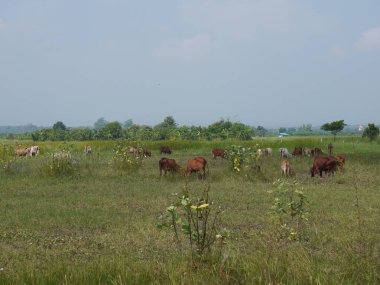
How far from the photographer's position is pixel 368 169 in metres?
19.9

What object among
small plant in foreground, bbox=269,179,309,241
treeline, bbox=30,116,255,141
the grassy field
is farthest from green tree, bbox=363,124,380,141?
small plant in foreground, bbox=269,179,309,241

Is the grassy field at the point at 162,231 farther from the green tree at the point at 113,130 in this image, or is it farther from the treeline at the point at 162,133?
the green tree at the point at 113,130

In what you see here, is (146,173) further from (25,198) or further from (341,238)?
(341,238)

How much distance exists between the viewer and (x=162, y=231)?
9.20m

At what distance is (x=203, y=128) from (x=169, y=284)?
57699 millimetres

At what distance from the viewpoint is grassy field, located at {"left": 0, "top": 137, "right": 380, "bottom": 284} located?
4371mm

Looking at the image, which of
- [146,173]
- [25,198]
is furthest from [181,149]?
[25,198]

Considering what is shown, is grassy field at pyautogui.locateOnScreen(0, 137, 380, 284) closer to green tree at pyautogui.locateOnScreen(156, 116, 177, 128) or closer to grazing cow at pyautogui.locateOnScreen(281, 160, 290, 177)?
grazing cow at pyautogui.locateOnScreen(281, 160, 290, 177)

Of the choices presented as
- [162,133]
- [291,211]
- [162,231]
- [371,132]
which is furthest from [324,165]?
[162,133]

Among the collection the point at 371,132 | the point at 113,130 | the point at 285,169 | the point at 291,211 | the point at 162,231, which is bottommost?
the point at 162,231

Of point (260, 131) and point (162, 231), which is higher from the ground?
point (260, 131)

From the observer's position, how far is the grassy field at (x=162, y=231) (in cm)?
437

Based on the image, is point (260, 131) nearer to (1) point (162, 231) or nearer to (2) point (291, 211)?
(1) point (162, 231)

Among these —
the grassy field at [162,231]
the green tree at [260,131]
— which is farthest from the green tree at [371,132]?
the green tree at [260,131]
